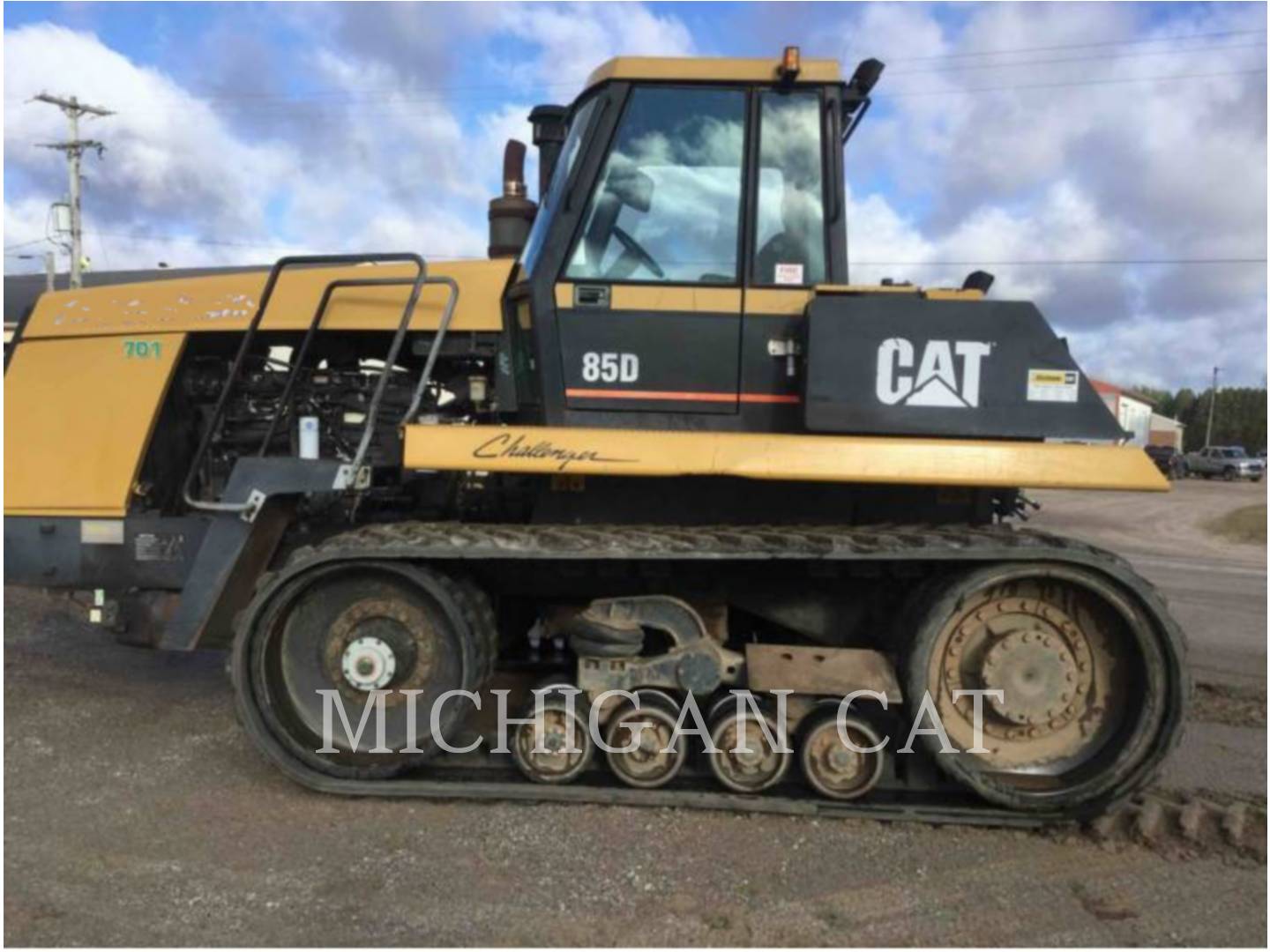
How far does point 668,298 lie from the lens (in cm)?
412

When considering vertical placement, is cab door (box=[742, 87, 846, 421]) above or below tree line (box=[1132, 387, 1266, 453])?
below

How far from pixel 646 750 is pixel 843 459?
1.46 meters

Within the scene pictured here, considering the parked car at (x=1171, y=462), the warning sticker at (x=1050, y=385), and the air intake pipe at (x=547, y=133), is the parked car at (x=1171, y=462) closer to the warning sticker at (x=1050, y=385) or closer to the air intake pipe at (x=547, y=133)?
the warning sticker at (x=1050, y=385)

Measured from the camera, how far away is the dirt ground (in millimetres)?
3080

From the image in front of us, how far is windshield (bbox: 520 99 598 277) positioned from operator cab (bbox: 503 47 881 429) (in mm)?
70

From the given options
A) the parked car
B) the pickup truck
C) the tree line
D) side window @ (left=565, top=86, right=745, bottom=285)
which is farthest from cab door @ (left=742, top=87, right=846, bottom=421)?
the tree line

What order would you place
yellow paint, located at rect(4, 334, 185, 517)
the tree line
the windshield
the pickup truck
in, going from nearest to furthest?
the windshield, yellow paint, located at rect(4, 334, 185, 517), the pickup truck, the tree line

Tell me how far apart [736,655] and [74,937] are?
257 centimetres

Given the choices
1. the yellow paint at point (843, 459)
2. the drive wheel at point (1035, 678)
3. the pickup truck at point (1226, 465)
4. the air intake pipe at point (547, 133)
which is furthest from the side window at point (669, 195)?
the pickup truck at point (1226, 465)

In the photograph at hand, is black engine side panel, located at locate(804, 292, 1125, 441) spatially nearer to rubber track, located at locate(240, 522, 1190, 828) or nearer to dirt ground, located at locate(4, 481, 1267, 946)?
rubber track, located at locate(240, 522, 1190, 828)

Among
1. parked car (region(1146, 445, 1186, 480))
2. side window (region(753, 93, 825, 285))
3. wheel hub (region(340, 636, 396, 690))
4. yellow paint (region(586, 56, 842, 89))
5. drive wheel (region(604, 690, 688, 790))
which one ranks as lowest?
drive wheel (region(604, 690, 688, 790))

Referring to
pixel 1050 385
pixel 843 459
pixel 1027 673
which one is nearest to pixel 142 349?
pixel 843 459

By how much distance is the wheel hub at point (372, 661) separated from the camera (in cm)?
417

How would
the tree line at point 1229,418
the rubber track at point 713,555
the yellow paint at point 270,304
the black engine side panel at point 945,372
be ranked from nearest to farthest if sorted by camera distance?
the rubber track at point 713,555, the black engine side panel at point 945,372, the yellow paint at point 270,304, the tree line at point 1229,418
